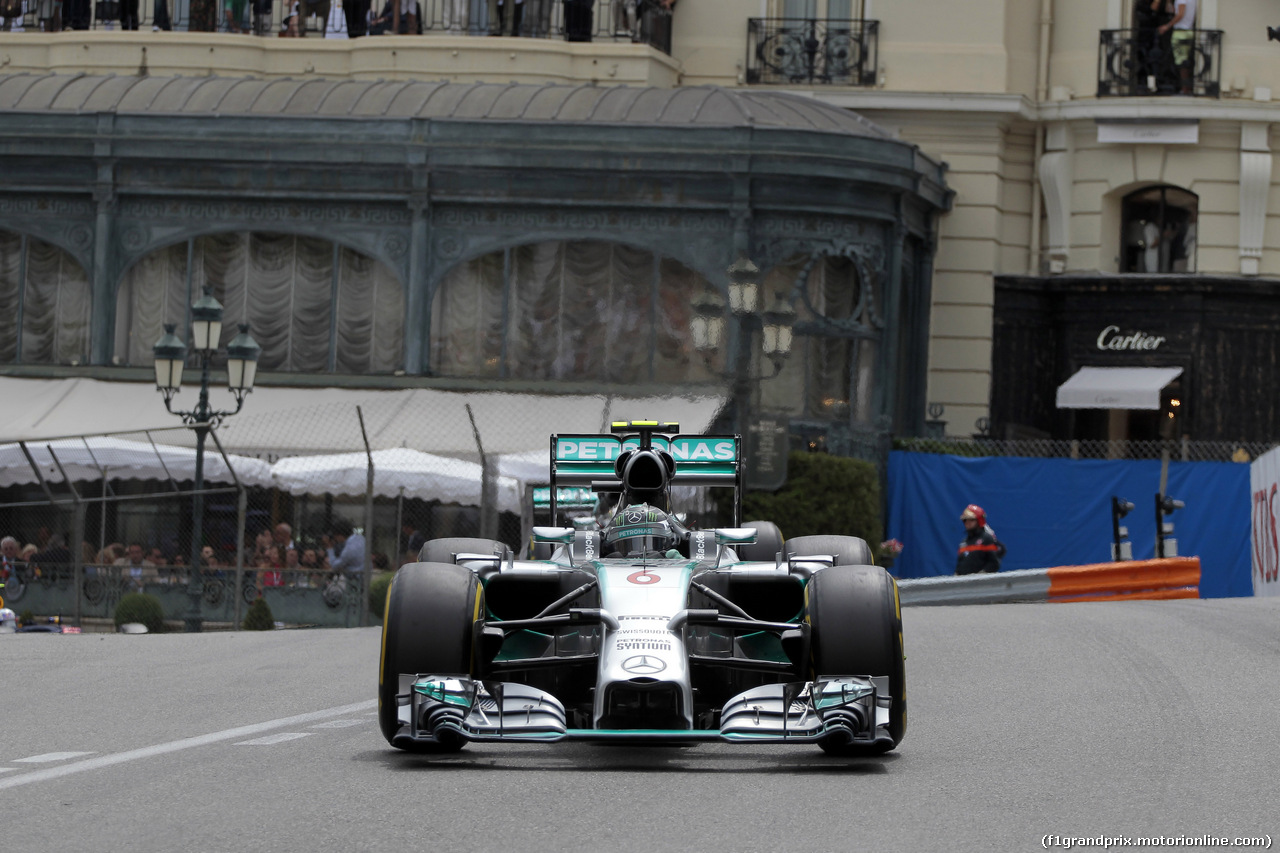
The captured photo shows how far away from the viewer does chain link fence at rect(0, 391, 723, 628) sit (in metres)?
19.9

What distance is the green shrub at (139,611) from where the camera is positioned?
64.6 feet

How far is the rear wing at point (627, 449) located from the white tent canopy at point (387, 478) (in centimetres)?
1084

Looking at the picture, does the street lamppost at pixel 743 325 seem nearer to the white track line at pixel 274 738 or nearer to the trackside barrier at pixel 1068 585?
the trackside barrier at pixel 1068 585

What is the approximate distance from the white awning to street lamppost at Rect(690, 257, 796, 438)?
658cm

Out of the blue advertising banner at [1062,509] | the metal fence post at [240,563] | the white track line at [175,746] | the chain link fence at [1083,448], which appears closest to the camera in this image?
the white track line at [175,746]

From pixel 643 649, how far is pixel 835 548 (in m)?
2.37

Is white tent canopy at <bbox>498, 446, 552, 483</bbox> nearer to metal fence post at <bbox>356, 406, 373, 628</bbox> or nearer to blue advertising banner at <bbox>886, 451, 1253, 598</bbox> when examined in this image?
metal fence post at <bbox>356, 406, 373, 628</bbox>

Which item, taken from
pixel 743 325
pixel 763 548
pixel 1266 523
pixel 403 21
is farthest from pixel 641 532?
pixel 403 21

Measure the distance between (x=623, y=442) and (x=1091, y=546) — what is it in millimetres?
18519

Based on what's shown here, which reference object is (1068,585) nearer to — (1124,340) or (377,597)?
(377,597)

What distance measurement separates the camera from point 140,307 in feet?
94.7

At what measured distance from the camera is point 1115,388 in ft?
104

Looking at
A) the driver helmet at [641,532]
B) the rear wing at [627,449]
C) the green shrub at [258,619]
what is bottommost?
the green shrub at [258,619]

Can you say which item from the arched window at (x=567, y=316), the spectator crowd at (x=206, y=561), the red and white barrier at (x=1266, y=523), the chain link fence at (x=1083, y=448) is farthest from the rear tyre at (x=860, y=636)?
the chain link fence at (x=1083, y=448)
